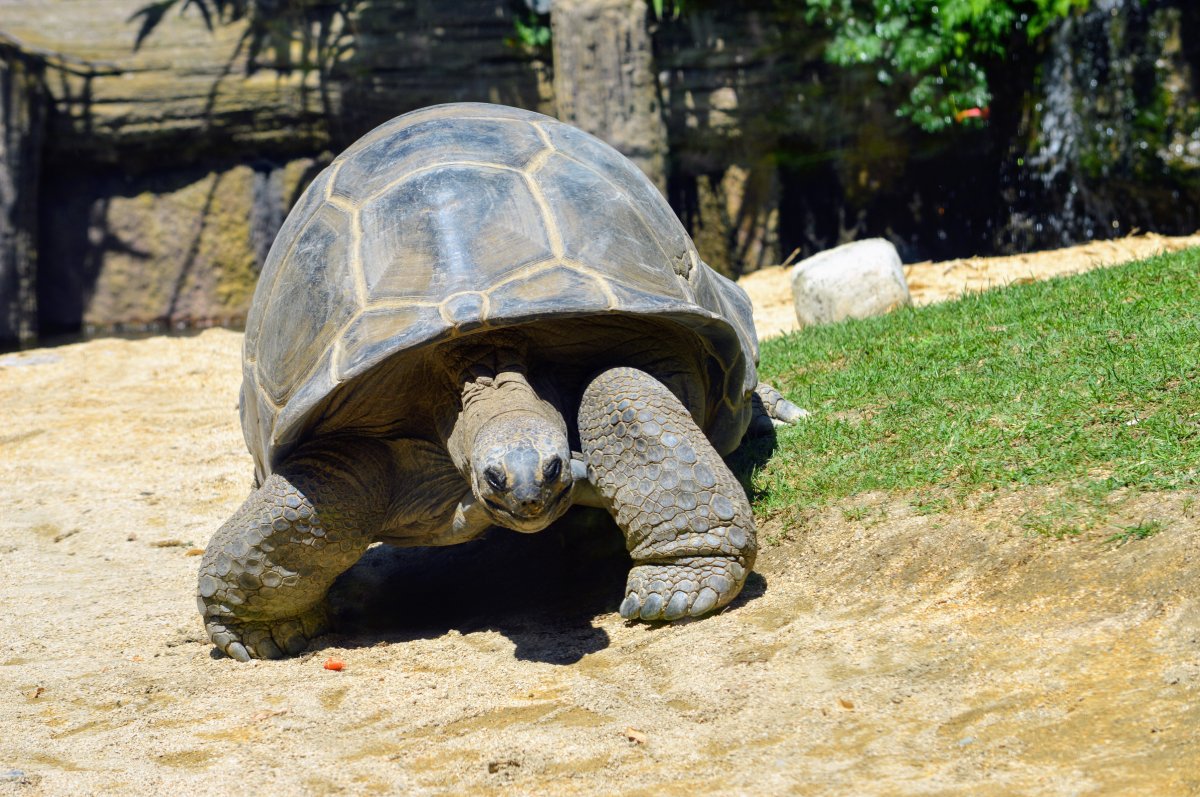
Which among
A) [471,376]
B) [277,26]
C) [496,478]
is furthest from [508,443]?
[277,26]

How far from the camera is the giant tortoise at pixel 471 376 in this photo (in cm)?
312

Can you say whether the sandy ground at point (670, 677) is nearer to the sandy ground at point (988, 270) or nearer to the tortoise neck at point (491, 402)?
the tortoise neck at point (491, 402)

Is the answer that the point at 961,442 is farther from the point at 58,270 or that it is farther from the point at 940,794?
the point at 58,270

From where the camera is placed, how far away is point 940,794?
6.72 feet

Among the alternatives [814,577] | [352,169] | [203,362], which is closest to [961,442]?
[814,577]

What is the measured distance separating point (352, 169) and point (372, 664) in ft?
4.69

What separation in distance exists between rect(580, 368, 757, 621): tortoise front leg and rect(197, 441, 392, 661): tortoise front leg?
653 millimetres

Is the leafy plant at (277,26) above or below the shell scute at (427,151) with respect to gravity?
above

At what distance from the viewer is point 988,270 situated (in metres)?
7.64

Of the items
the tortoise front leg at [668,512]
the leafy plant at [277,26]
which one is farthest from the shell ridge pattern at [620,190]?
the leafy plant at [277,26]

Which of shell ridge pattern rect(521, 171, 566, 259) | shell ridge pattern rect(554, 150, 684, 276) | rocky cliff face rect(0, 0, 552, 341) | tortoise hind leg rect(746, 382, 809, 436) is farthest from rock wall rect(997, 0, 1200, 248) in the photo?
shell ridge pattern rect(521, 171, 566, 259)

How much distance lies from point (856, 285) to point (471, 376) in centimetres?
355

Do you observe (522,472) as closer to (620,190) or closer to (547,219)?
(547,219)

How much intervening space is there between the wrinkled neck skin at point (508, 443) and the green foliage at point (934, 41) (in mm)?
6760
